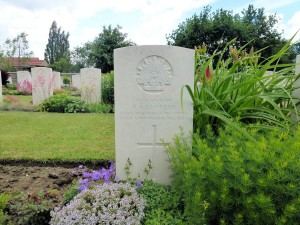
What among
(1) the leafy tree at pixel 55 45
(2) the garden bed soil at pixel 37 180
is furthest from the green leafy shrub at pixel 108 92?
(1) the leafy tree at pixel 55 45

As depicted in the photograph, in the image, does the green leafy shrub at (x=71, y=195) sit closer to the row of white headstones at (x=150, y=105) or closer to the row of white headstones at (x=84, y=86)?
the row of white headstones at (x=150, y=105)

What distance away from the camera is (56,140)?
5094 millimetres

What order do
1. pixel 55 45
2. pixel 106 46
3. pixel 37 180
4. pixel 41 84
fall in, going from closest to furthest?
pixel 37 180, pixel 41 84, pixel 106 46, pixel 55 45

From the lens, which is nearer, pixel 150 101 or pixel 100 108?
pixel 150 101

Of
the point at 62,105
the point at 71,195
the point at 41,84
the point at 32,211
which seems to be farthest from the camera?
the point at 41,84

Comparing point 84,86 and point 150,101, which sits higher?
point 84,86

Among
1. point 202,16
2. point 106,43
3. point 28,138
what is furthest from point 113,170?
point 106,43

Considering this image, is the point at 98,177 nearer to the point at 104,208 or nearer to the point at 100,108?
the point at 104,208

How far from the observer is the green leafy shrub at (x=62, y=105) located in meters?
9.70

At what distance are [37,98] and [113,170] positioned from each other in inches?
357

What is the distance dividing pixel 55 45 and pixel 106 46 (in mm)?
38403

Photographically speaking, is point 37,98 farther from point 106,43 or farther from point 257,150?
point 106,43

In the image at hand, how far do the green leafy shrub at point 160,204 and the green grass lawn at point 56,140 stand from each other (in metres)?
1.54

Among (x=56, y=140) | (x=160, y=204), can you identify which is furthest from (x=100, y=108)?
(x=160, y=204)
